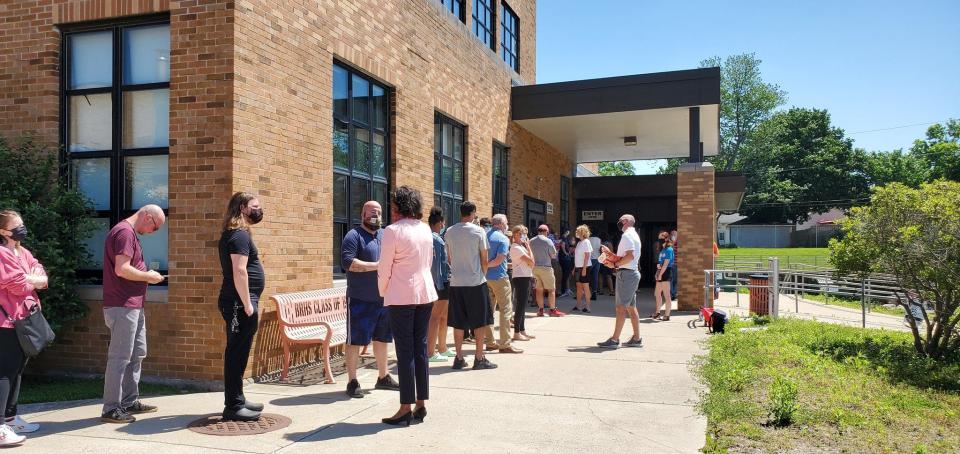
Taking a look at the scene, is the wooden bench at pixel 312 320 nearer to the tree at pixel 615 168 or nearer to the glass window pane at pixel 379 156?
the glass window pane at pixel 379 156

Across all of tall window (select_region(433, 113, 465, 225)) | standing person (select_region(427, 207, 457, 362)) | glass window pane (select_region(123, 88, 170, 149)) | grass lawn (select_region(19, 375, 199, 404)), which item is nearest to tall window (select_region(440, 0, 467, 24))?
tall window (select_region(433, 113, 465, 225))

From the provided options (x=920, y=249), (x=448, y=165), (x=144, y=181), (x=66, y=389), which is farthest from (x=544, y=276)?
(x=66, y=389)

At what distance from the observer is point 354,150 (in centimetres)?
900

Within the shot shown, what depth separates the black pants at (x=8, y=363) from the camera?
15.3ft

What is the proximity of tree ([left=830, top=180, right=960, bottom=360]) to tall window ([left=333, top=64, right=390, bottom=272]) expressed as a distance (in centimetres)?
660

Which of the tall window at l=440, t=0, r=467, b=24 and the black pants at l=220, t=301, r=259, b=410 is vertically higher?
the tall window at l=440, t=0, r=467, b=24

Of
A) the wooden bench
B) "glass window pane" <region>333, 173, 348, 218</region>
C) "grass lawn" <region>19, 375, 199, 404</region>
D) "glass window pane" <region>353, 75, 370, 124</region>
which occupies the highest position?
"glass window pane" <region>353, 75, 370, 124</region>

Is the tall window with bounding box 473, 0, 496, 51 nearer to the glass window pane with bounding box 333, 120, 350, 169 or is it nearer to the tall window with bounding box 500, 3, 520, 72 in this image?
the tall window with bounding box 500, 3, 520, 72

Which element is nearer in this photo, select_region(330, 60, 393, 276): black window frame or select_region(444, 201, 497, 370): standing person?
select_region(444, 201, 497, 370): standing person

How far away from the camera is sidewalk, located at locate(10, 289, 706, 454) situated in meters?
4.67

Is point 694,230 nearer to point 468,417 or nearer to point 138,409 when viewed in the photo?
point 468,417

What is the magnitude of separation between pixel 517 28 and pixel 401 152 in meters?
9.31

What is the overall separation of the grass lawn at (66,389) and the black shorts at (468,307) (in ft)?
9.07

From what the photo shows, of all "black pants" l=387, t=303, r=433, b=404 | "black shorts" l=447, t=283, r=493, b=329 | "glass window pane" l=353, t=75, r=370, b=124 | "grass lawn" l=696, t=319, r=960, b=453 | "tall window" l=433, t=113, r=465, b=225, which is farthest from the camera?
"tall window" l=433, t=113, r=465, b=225
